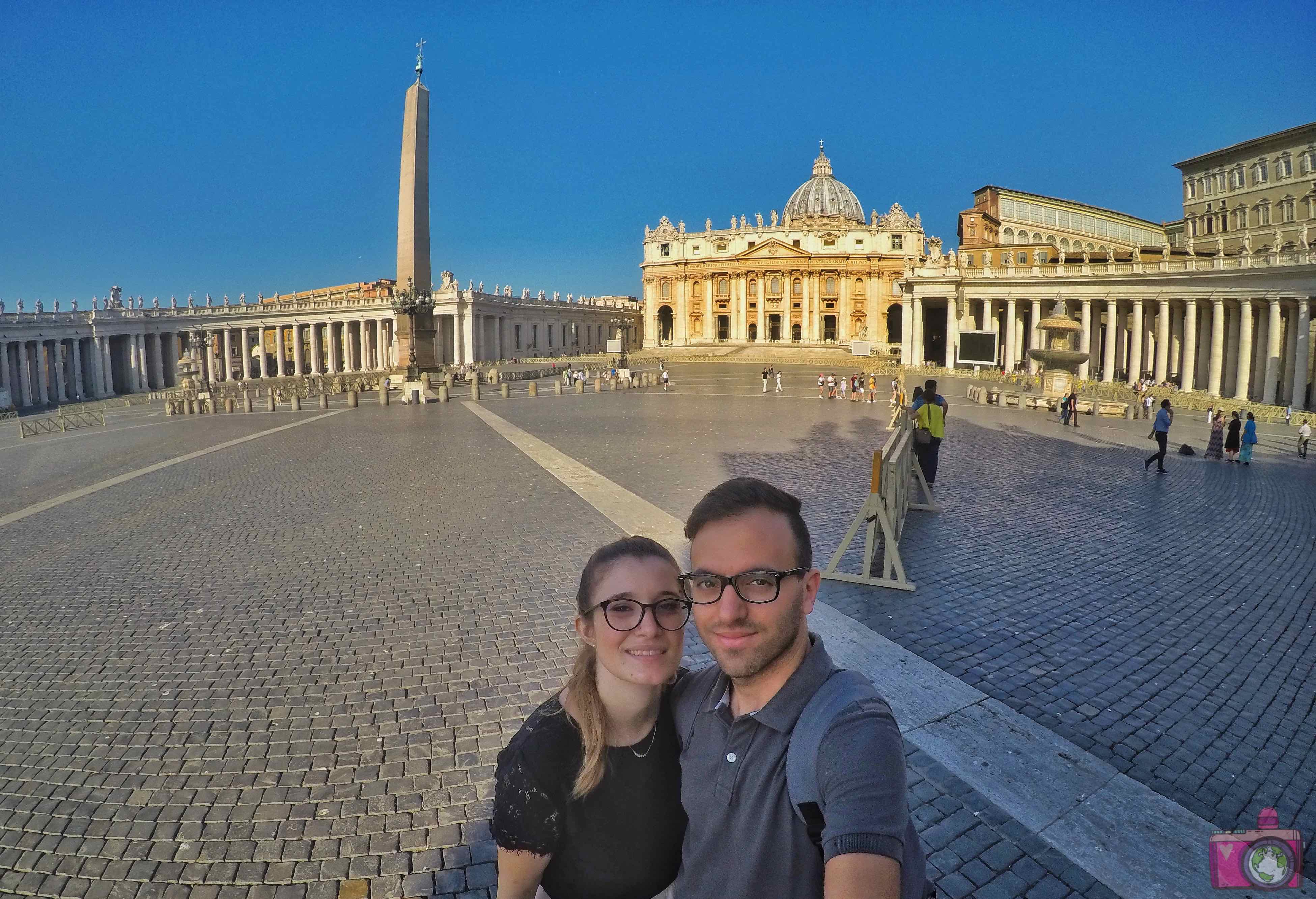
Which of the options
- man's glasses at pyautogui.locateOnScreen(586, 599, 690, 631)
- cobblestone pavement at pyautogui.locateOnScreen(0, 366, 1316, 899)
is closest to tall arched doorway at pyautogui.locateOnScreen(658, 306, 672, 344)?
cobblestone pavement at pyautogui.locateOnScreen(0, 366, 1316, 899)

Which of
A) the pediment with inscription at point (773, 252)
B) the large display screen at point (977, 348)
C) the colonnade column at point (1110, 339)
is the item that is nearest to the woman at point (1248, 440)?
the colonnade column at point (1110, 339)

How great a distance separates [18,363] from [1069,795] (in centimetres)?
7938

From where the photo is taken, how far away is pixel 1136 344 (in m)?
43.0

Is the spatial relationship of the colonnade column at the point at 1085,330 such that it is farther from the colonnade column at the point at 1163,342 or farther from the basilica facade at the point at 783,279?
the basilica facade at the point at 783,279

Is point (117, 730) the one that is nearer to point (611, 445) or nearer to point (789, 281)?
point (611, 445)

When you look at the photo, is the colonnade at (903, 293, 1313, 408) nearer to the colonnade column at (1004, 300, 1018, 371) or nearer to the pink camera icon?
the colonnade column at (1004, 300, 1018, 371)

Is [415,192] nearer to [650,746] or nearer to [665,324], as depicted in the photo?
[650,746]

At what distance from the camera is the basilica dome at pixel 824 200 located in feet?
306

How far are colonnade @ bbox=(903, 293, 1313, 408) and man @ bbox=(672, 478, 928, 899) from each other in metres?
39.1

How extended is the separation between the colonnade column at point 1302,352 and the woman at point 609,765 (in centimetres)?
3918

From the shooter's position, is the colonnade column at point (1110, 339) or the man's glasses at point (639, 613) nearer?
the man's glasses at point (639, 613)

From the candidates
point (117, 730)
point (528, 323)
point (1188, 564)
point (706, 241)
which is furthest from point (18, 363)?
point (1188, 564)

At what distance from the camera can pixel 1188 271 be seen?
37.3m

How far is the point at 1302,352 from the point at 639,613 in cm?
3979
